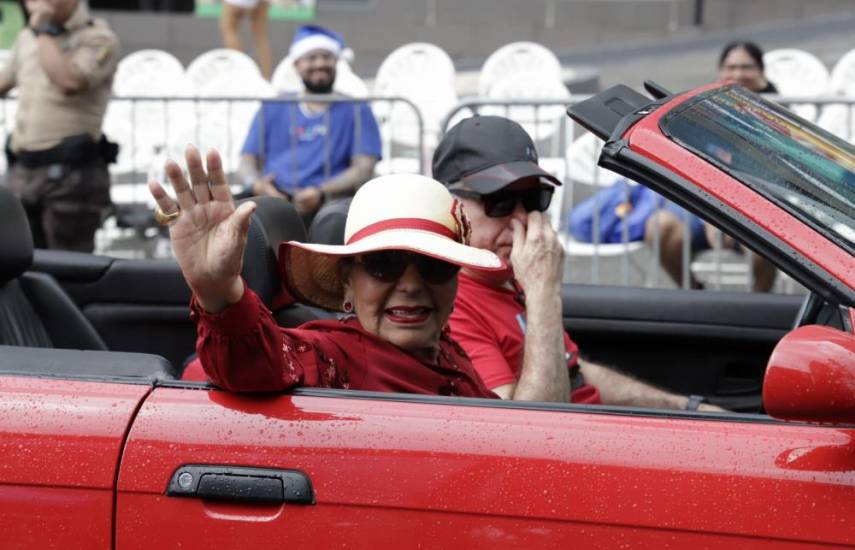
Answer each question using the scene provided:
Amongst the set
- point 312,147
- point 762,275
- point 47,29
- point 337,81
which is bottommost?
point 762,275

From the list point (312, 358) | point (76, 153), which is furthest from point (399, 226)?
point (76, 153)

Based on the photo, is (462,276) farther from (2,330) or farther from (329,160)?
(329,160)

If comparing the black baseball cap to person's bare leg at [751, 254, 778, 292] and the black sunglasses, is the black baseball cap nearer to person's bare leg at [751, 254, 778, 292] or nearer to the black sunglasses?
the black sunglasses

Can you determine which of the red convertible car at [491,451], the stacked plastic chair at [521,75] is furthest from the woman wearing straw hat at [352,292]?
the stacked plastic chair at [521,75]

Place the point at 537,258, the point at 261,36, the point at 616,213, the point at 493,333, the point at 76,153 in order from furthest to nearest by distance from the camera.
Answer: the point at 261,36
the point at 76,153
the point at 616,213
the point at 493,333
the point at 537,258

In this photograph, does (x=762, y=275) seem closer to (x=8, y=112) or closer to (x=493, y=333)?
(x=493, y=333)

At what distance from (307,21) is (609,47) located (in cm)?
295

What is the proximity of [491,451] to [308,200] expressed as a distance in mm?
4907

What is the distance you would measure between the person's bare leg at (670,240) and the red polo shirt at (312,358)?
11.8ft

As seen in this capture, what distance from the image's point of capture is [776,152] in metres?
2.78

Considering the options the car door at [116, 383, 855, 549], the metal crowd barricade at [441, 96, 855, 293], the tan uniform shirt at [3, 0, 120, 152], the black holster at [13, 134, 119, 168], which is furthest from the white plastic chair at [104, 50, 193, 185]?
the car door at [116, 383, 855, 549]

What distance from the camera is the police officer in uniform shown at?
738 cm

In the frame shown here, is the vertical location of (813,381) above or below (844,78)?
above

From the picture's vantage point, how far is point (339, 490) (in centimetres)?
247
